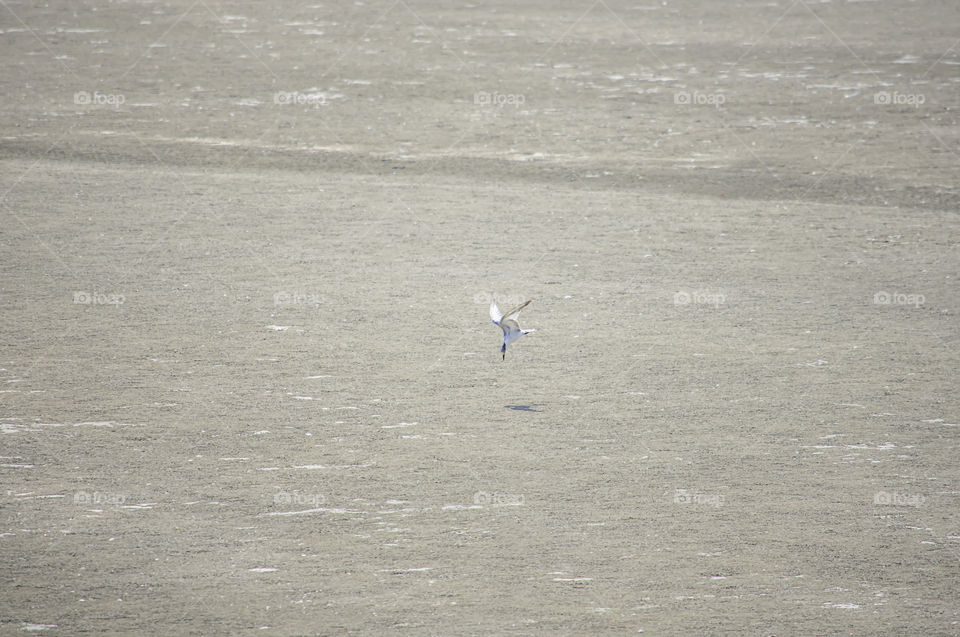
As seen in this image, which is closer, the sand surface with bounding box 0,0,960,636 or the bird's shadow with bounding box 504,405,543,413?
the sand surface with bounding box 0,0,960,636

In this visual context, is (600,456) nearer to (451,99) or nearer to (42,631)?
(42,631)

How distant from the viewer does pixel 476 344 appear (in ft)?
30.4

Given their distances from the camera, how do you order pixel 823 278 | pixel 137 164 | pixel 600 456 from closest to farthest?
pixel 600 456 < pixel 823 278 < pixel 137 164

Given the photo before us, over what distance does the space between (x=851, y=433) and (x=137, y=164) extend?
1065 cm

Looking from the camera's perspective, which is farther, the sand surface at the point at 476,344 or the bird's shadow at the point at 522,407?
the bird's shadow at the point at 522,407

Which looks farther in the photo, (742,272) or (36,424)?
(742,272)

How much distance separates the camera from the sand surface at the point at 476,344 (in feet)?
18.9

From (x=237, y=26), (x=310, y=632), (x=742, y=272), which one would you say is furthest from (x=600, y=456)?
(x=237, y=26)

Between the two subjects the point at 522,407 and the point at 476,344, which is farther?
the point at 476,344

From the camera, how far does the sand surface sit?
5758 mm

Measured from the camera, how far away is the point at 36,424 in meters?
7.46

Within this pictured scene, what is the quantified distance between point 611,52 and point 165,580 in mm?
16409

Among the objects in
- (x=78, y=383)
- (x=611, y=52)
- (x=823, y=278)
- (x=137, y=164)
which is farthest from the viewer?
(x=611, y=52)

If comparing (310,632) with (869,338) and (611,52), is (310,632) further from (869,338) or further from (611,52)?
(611,52)
